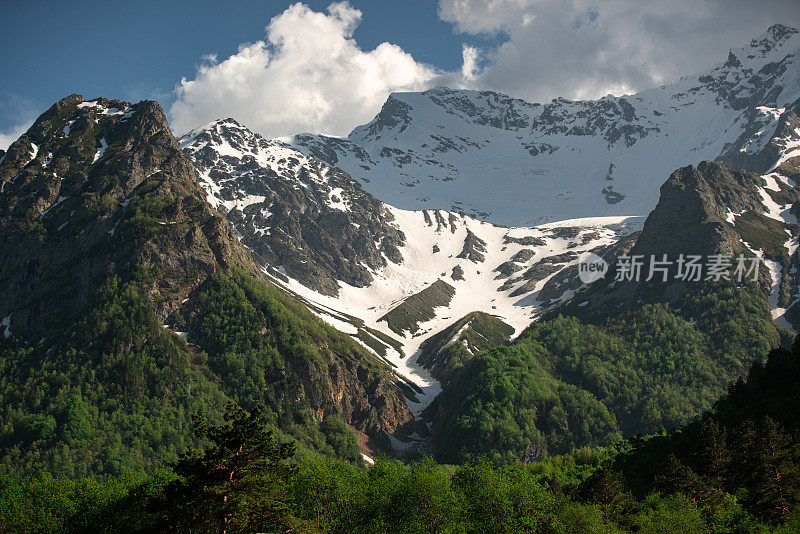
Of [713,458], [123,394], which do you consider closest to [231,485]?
[713,458]

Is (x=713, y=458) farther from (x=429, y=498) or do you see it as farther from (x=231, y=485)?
(x=231, y=485)

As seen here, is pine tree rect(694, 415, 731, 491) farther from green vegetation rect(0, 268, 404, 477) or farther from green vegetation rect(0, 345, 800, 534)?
green vegetation rect(0, 268, 404, 477)

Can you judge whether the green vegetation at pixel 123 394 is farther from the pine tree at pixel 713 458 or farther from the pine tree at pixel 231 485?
the pine tree at pixel 231 485

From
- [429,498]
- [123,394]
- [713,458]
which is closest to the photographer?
[429,498]

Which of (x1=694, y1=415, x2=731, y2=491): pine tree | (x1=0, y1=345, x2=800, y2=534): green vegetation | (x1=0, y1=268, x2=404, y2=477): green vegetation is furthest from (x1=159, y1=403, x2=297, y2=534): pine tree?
(x1=0, y1=268, x2=404, y2=477): green vegetation

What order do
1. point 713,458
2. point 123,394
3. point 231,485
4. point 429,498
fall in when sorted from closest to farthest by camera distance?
point 231,485 → point 429,498 → point 713,458 → point 123,394

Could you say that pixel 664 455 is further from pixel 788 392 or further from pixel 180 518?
pixel 180 518

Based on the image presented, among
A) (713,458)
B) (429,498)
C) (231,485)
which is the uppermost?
(713,458)

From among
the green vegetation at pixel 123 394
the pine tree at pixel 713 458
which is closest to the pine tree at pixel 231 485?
the pine tree at pixel 713 458

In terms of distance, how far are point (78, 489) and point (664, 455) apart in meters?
88.9

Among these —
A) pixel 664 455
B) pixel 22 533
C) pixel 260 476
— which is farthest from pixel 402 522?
pixel 664 455

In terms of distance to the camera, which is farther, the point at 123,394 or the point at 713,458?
the point at 123,394

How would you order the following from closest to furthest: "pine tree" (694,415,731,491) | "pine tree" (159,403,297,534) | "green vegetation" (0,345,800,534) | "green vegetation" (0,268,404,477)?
"pine tree" (159,403,297,534) < "green vegetation" (0,345,800,534) < "pine tree" (694,415,731,491) < "green vegetation" (0,268,404,477)

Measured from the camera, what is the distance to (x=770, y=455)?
66.4 meters
